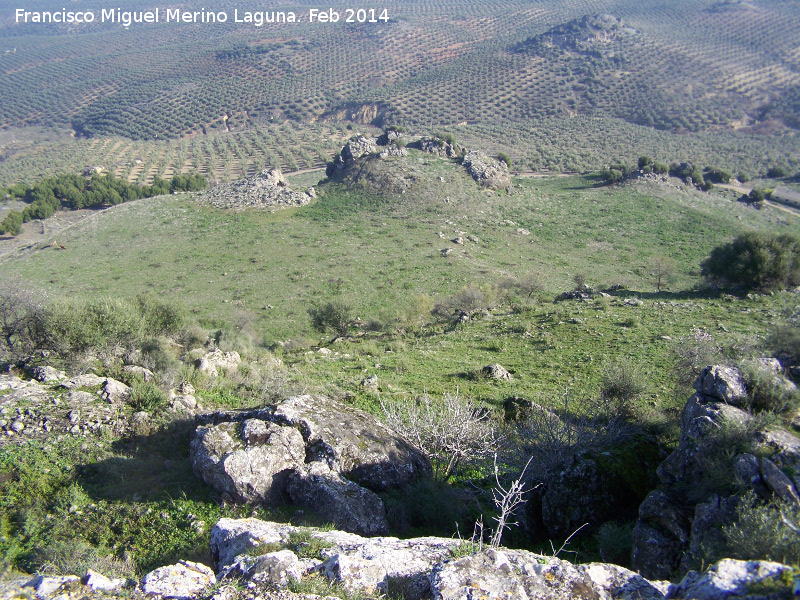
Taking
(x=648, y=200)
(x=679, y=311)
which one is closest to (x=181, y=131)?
(x=648, y=200)

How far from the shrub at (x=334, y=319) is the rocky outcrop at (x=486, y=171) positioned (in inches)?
965

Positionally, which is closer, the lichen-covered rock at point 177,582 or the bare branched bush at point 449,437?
the lichen-covered rock at point 177,582

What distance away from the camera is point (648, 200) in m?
38.8

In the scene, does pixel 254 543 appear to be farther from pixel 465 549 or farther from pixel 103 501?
pixel 103 501

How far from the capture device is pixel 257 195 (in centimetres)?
3888

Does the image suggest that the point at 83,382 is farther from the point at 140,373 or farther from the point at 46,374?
the point at 140,373

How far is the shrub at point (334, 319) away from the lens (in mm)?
19781

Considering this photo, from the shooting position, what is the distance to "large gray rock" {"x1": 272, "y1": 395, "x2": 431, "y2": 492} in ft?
22.1

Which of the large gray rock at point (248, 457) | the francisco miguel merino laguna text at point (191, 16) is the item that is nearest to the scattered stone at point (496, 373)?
the large gray rock at point (248, 457)

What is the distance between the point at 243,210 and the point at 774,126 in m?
74.2

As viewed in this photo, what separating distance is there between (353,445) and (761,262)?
65.5 ft

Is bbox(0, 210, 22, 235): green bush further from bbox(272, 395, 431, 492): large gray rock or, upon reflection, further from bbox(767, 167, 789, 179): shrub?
bbox(767, 167, 789, 179): shrub

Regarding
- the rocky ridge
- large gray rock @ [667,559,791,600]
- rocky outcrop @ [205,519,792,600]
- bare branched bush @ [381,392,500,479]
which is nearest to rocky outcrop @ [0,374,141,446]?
the rocky ridge

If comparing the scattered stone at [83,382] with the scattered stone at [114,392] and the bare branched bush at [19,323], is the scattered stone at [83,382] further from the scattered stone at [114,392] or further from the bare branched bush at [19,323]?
the bare branched bush at [19,323]
